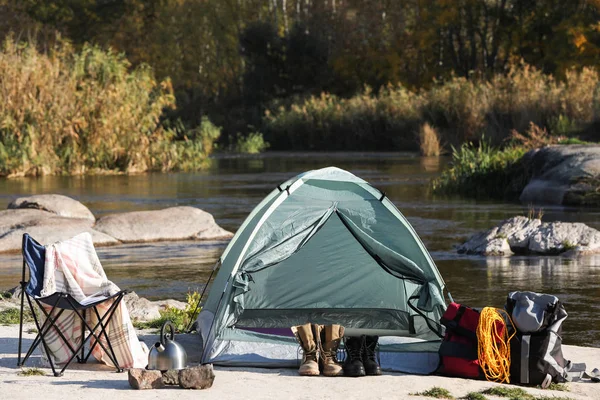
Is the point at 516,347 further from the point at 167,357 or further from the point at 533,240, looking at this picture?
the point at 533,240

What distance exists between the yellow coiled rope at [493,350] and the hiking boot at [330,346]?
102cm

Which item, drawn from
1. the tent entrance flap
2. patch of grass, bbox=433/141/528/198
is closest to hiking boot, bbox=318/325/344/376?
the tent entrance flap

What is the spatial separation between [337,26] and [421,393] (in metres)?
64.1

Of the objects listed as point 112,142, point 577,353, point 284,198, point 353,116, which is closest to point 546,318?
point 577,353

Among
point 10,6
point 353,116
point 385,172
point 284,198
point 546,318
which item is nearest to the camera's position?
point 546,318

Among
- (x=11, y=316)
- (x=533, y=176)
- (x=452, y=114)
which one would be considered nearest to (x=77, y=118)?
(x=533, y=176)

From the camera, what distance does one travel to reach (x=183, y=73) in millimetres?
78875

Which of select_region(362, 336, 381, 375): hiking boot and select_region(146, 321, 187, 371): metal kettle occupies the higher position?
Answer: select_region(146, 321, 187, 371): metal kettle

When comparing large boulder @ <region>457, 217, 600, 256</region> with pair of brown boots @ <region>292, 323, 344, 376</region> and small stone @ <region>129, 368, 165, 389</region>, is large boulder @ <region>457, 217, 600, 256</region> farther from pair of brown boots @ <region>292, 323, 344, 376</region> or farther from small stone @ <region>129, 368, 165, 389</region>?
small stone @ <region>129, 368, 165, 389</region>

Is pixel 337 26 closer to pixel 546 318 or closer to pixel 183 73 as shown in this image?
pixel 183 73

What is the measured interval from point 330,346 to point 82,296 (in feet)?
6.05

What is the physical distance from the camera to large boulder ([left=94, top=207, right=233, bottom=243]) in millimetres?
18047

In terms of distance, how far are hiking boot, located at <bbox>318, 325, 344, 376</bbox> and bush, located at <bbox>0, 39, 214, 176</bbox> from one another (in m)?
26.3

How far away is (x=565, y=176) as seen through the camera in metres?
24.7
